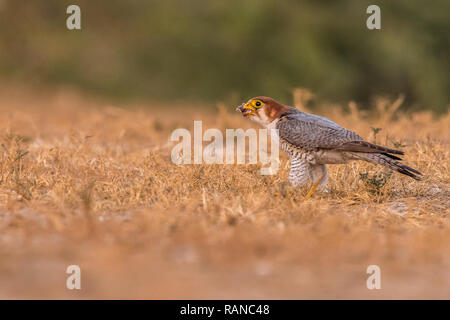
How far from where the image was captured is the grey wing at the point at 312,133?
4668 mm

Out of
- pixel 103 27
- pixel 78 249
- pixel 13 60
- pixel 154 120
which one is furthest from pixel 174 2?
pixel 78 249

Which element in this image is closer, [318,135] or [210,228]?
[210,228]

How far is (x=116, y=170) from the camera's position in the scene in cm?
558

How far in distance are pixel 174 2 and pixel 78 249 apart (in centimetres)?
1130

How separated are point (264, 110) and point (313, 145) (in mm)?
588

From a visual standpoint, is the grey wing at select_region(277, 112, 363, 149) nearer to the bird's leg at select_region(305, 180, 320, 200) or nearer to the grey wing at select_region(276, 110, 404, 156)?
the grey wing at select_region(276, 110, 404, 156)

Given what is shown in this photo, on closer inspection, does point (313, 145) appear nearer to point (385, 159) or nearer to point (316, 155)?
Answer: point (316, 155)

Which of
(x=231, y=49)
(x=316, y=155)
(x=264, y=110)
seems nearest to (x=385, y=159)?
(x=316, y=155)

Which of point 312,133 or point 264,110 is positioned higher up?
point 264,110

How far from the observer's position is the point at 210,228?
→ 3785 millimetres

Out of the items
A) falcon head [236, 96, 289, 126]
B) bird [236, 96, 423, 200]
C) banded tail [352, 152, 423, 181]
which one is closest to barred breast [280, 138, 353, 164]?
bird [236, 96, 423, 200]

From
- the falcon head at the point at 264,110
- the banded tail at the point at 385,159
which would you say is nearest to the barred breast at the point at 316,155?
the banded tail at the point at 385,159

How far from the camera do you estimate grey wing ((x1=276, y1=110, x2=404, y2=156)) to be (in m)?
4.57

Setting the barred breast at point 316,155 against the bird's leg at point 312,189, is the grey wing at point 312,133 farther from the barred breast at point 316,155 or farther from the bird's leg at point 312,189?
the bird's leg at point 312,189
